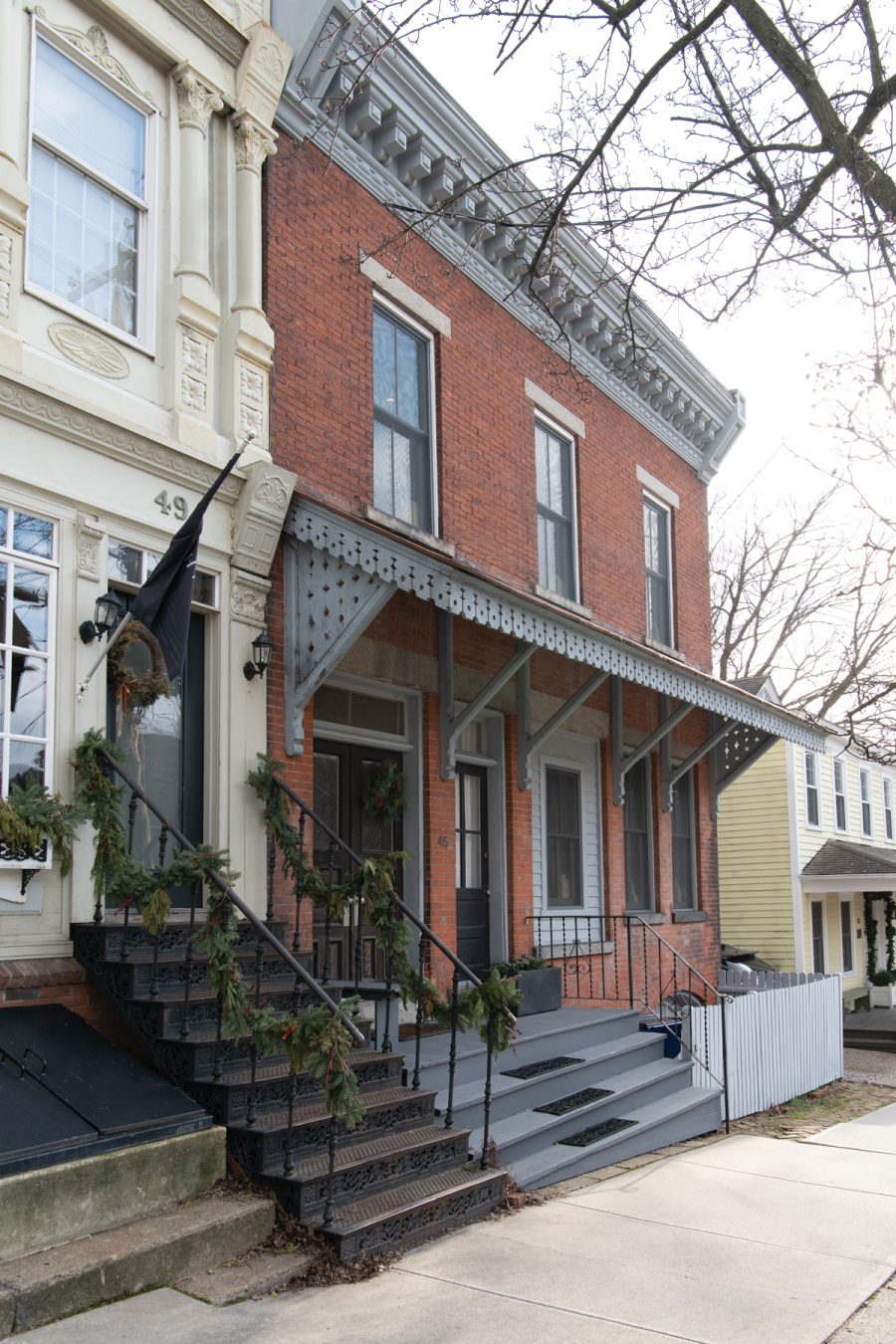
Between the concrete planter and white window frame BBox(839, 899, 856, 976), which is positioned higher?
the concrete planter

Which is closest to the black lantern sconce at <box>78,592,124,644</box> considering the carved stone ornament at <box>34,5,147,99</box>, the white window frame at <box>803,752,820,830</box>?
the carved stone ornament at <box>34,5,147,99</box>

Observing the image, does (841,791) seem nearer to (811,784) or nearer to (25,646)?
(811,784)

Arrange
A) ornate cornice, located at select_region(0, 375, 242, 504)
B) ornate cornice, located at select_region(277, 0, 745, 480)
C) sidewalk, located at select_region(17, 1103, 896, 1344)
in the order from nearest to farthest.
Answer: sidewalk, located at select_region(17, 1103, 896, 1344), ornate cornice, located at select_region(0, 375, 242, 504), ornate cornice, located at select_region(277, 0, 745, 480)

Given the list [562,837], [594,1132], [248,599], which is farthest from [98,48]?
[562,837]

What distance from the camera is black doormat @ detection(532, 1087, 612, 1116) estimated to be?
869 centimetres

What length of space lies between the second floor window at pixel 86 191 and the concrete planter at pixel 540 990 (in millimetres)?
6549

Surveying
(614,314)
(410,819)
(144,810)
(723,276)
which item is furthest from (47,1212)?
(614,314)

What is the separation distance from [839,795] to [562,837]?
1600 cm

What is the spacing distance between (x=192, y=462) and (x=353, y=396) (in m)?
2.41

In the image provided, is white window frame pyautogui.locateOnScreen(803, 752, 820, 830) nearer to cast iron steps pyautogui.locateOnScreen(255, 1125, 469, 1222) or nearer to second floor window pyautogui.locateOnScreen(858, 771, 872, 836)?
second floor window pyautogui.locateOnScreen(858, 771, 872, 836)

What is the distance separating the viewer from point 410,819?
10570 mm

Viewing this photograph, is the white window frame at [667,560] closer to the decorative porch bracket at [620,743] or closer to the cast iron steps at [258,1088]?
the decorative porch bracket at [620,743]

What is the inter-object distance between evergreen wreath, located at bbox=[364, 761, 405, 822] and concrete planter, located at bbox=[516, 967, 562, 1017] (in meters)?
1.91

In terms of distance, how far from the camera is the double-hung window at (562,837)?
42.2ft
